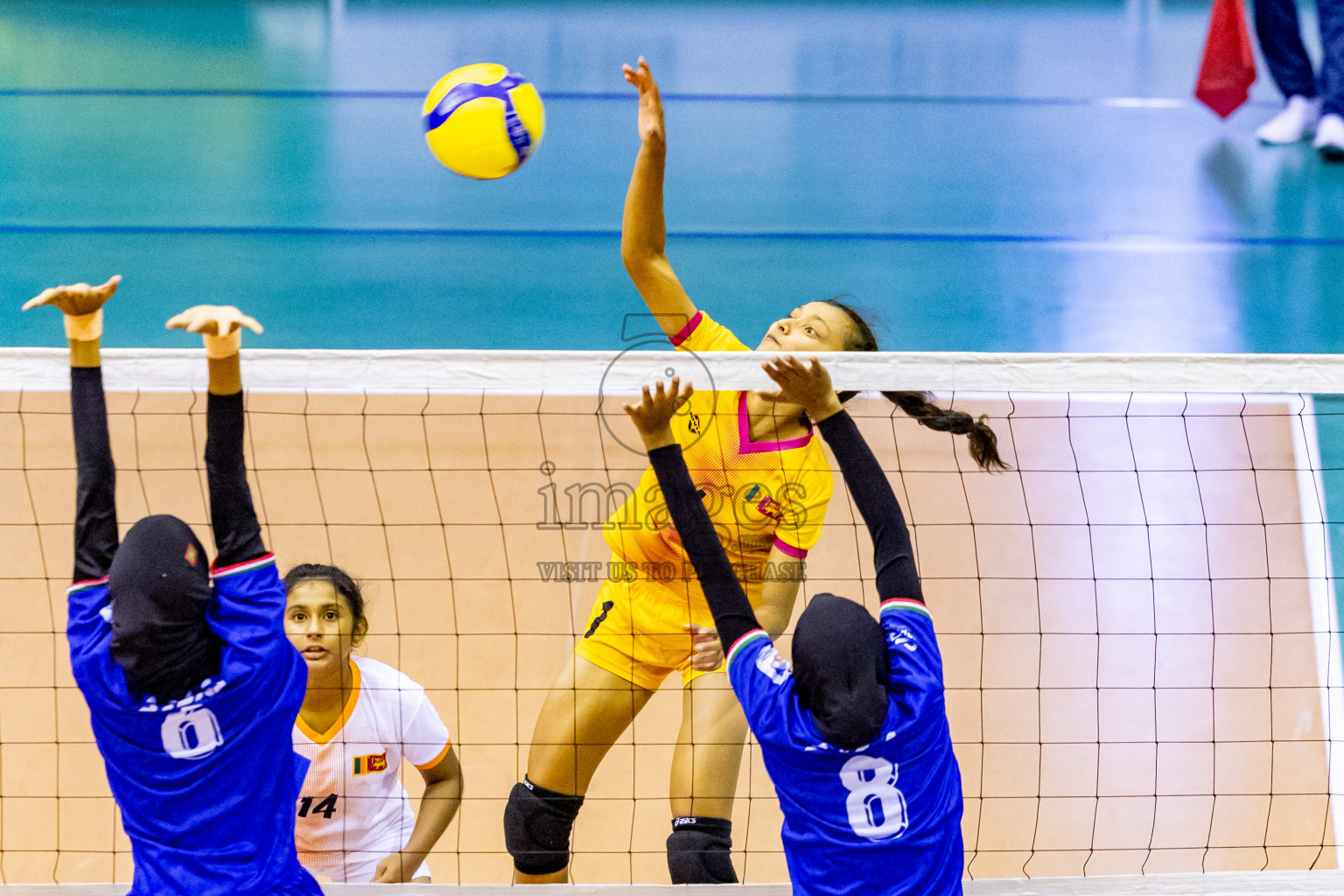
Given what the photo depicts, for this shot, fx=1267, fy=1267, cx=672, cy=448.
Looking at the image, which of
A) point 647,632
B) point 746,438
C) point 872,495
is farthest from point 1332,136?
point 872,495

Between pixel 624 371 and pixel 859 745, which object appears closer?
pixel 859 745

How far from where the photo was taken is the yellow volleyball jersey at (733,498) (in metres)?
3.33

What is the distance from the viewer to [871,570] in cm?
494

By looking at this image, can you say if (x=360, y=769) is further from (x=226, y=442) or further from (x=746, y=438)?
(x=746, y=438)

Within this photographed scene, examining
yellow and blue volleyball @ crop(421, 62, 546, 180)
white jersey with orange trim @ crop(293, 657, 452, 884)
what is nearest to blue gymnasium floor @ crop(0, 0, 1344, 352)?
yellow and blue volleyball @ crop(421, 62, 546, 180)

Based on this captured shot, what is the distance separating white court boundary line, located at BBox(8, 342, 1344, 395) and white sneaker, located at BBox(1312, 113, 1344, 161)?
5.52 meters

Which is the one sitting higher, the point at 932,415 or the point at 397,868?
the point at 932,415

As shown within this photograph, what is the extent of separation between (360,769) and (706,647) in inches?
37.5

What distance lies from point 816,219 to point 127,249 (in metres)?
3.84

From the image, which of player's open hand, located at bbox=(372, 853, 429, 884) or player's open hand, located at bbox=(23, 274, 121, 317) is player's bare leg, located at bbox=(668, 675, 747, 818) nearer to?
player's open hand, located at bbox=(372, 853, 429, 884)

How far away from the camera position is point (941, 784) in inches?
94.7

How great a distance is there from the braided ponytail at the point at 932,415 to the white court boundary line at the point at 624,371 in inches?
10.5

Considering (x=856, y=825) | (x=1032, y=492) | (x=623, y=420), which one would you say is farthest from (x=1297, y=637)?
(x=856, y=825)

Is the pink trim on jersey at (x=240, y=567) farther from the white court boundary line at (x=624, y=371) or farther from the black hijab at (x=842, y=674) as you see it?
the black hijab at (x=842, y=674)
